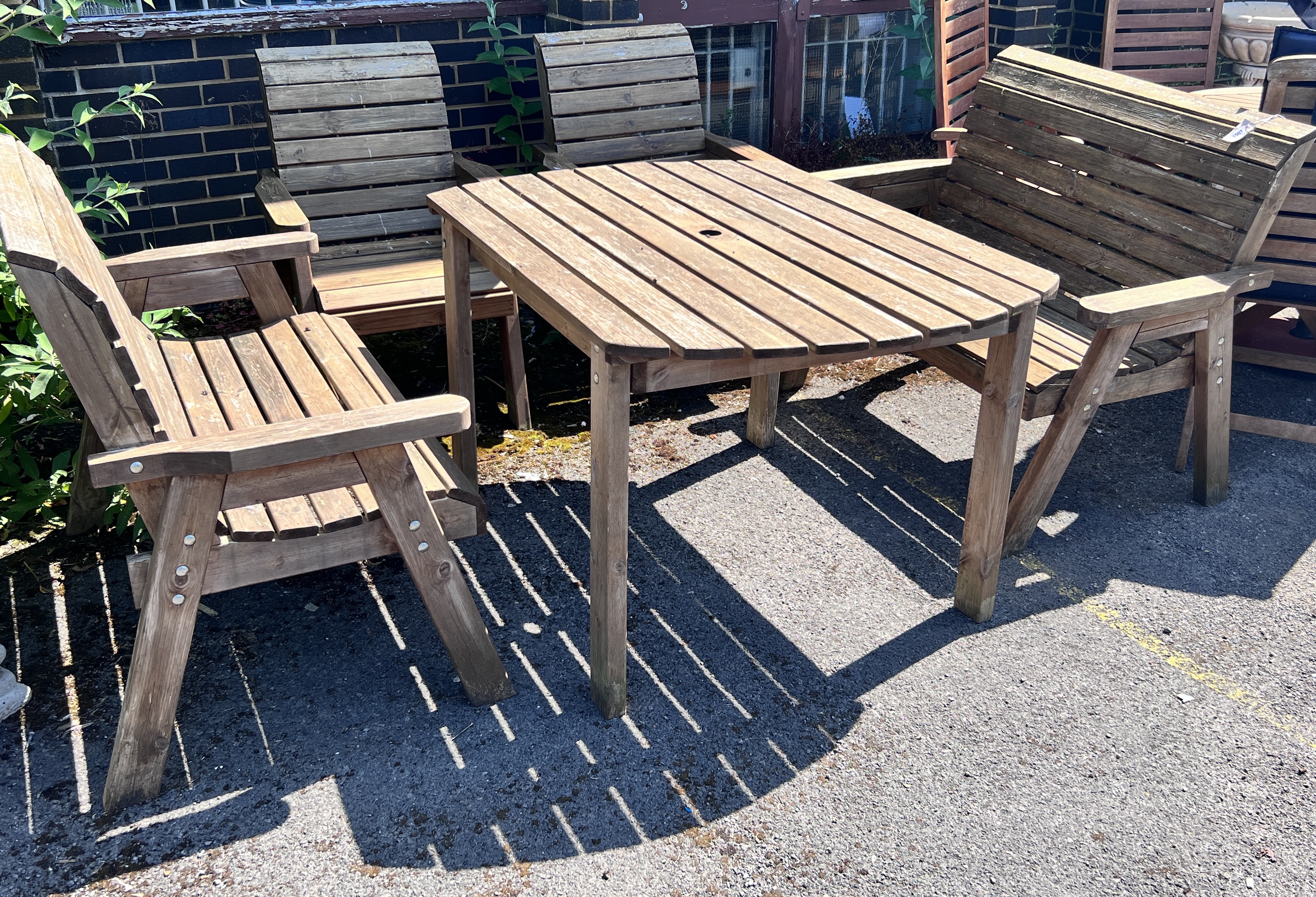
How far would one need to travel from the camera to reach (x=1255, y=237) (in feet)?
10.5

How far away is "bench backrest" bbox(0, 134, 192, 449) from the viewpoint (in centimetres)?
184

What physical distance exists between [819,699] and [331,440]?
1293 mm

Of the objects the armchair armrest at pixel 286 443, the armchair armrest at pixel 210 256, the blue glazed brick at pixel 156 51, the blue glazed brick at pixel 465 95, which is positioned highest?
the blue glazed brick at pixel 156 51

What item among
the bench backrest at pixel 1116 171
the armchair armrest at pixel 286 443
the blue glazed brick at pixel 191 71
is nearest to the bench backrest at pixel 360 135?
the blue glazed brick at pixel 191 71

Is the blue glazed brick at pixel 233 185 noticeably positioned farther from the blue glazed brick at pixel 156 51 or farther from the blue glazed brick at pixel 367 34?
the blue glazed brick at pixel 367 34

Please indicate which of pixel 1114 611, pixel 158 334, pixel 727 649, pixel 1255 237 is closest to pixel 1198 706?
pixel 1114 611

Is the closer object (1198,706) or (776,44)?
(1198,706)

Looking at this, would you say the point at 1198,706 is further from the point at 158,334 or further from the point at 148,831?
the point at 158,334

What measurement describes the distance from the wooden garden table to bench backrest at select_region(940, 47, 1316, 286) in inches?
33.6

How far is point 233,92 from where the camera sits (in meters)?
4.38

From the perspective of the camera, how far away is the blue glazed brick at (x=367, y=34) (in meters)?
4.47

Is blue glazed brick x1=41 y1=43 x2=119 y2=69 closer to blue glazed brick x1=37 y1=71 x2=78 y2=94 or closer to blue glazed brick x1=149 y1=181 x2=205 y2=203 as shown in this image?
blue glazed brick x1=37 y1=71 x2=78 y2=94

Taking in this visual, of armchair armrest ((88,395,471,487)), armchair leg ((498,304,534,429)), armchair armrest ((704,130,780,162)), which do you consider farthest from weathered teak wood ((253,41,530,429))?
armchair armrest ((88,395,471,487))

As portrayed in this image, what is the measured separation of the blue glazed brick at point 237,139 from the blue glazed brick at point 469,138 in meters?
0.77
